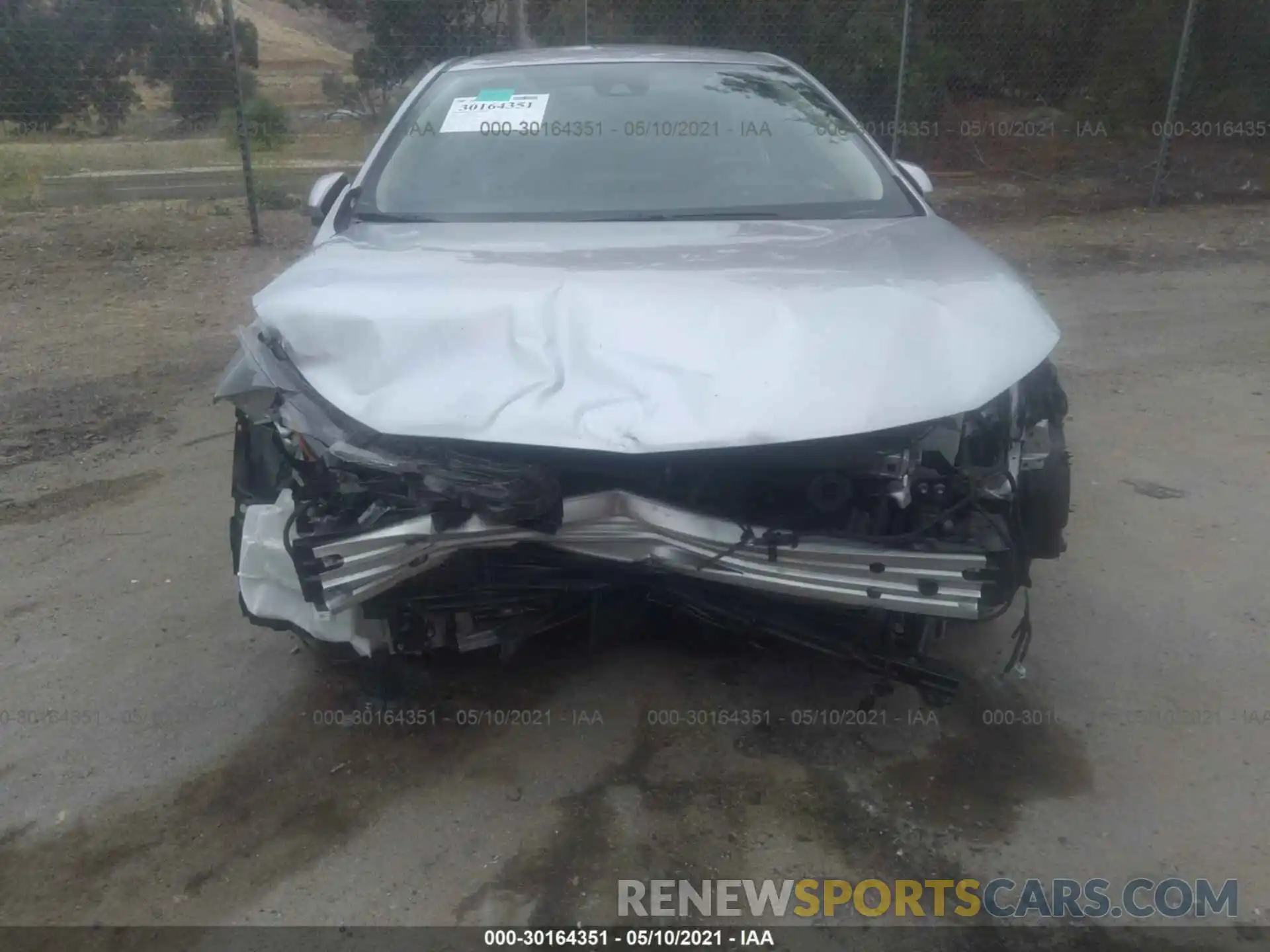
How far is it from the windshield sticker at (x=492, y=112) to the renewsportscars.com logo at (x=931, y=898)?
2624 millimetres

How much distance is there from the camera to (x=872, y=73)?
10016 millimetres

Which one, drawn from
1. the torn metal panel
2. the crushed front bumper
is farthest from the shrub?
the crushed front bumper

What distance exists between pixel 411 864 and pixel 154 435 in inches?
127

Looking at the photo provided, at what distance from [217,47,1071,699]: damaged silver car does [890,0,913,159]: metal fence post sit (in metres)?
6.44

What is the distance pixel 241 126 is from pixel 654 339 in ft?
22.5

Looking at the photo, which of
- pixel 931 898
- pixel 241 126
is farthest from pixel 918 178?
pixel 241 126

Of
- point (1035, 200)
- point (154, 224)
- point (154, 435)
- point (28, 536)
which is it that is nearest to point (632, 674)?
point (28, 536)

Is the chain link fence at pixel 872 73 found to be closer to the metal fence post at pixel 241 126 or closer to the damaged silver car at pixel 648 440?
the metal fence post at pixel 241 126

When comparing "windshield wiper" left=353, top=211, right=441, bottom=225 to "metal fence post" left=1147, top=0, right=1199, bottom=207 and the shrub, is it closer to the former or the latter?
"metal fence post" left=1147, top=0, right=1199, bottom=207

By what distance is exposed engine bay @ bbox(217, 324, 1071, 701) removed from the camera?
93.3 inches

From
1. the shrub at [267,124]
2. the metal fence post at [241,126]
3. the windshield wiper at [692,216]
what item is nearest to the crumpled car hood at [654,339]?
the windshield wiper at [692,216]

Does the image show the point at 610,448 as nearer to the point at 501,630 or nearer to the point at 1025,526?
the point at 501,630

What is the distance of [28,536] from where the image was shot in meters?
4.09

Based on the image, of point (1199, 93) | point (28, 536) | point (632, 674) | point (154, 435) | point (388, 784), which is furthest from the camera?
point (1199, 93)
